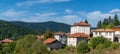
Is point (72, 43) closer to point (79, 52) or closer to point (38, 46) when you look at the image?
point (79, 52)

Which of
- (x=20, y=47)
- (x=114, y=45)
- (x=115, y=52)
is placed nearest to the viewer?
(x=20, y=47)

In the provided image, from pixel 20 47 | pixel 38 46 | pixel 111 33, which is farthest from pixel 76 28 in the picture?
pixel 38 46

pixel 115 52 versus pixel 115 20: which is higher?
pixel 115 20

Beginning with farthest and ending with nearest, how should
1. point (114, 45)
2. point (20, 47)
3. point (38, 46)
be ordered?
1. point (114, 45)
2. point (20, 47)
3. point (38, 46)

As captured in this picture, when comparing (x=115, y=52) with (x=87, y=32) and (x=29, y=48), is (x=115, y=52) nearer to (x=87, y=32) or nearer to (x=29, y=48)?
(x=29, y=48)

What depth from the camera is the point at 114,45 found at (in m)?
53.4

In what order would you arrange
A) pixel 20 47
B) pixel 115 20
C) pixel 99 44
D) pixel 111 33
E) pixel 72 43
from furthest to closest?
pixel 115 20
pixel 72 43
pixel 111 33
pixel 99 44
pixel 20 47

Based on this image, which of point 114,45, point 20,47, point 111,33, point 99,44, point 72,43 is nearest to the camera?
point 20,47

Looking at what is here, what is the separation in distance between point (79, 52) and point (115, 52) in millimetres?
8306

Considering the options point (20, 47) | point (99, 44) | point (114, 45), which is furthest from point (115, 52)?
point (20, 47)

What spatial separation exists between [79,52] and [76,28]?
2514 cm

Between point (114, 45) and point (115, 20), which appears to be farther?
point (115, 20)

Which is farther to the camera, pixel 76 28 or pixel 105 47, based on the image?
pixel 76 28

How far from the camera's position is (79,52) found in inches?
2164
